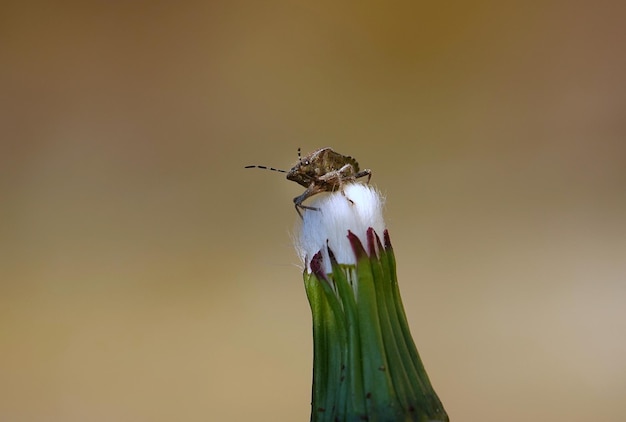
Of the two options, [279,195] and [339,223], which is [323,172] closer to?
[339,223]

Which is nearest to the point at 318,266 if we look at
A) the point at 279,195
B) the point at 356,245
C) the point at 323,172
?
the point at 356,245

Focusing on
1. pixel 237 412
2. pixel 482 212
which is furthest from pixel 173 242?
pixel 482 212

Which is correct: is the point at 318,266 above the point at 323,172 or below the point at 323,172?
below

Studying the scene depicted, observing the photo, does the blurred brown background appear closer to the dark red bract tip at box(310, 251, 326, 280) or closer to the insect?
the insect

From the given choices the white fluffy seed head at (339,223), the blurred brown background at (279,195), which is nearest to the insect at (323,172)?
the white fluffy seed head at (339,223)

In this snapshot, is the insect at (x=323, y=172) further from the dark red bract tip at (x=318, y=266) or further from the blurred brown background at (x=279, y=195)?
the blurred brown background at (x=279, y=195)

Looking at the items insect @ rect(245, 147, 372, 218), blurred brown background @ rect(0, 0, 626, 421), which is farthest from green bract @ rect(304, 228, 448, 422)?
blurred brown background @ rect(0, 0, 626, 421)
